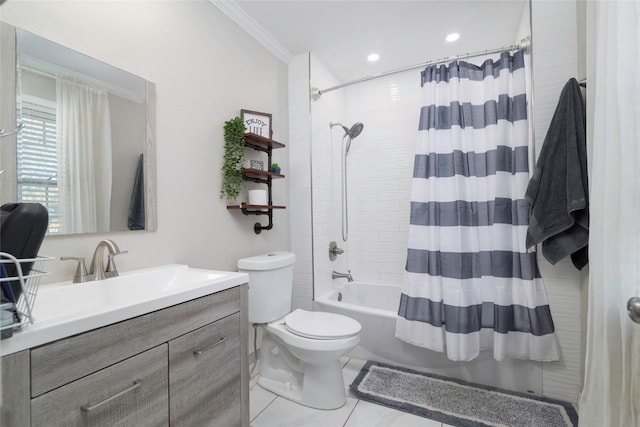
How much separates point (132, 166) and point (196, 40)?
87 cm

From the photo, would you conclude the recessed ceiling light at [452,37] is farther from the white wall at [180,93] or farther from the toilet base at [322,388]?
the toilet base at [322,388]

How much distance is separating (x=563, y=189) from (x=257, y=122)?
190 cm

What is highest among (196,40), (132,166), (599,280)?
(196,40)

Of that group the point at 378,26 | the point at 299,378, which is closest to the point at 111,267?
the point at 299,378

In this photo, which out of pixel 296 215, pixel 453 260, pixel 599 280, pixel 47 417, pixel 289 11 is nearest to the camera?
pixel 47 417

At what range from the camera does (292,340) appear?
1585 mm

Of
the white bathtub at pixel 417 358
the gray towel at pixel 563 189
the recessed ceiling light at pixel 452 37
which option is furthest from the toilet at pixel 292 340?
the recessed ceiling light at pixel 452 37

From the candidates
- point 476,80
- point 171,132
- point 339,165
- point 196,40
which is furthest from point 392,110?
point 171,132

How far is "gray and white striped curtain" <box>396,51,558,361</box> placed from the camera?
1640mm

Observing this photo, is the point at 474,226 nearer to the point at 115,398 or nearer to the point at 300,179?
the point at 300,179

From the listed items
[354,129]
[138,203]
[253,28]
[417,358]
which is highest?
[253,28]

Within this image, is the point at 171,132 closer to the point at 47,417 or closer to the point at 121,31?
the point at 121,31

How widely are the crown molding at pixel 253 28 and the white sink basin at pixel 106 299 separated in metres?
1.66

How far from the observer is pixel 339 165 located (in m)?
2.86
